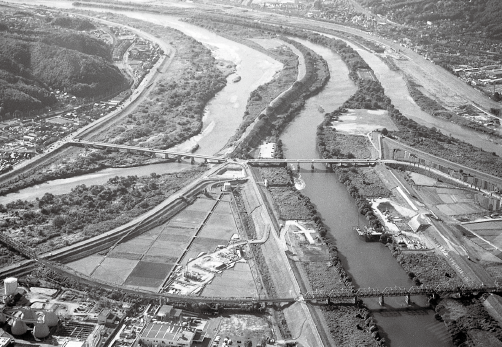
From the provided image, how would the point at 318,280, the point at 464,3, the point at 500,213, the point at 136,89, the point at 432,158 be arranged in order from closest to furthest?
the point at 318,280
the point at 500,213
the point at 432,158
the point at 136,89
the point at 464,3

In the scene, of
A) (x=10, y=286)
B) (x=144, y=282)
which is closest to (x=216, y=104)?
(x=144, y=282)

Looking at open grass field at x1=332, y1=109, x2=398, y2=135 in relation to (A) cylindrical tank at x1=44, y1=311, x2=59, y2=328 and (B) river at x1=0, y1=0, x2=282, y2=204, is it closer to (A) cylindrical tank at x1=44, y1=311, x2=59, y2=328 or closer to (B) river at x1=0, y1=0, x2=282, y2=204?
(B) river at x1=0, y1=0, x2=282, y2=204

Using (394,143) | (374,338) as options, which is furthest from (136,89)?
(374,338)

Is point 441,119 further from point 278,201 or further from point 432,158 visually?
point 278,201

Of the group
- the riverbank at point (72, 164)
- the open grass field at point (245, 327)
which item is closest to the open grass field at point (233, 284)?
the open grass field at point (245, 327)

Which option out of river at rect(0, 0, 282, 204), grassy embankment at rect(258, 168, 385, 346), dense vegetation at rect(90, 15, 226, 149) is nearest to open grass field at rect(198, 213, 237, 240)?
grassy embankment at rect(258, 168, 385, 346)

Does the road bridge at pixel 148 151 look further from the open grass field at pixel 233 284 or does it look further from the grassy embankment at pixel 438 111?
the grassy embankment at pixel 438 111
